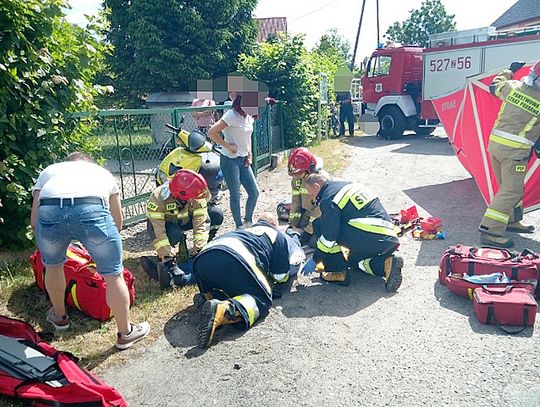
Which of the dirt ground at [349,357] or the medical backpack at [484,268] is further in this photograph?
the medical backpack at [484,268]

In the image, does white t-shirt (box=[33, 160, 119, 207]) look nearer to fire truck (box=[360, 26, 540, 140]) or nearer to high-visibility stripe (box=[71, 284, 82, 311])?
high-visibility stripe (box=[71, 284, 82, 311])

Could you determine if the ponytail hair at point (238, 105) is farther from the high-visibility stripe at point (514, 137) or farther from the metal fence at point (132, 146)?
the high-visibility stripe at point (514, 137)

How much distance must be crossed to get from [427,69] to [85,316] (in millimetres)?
13539

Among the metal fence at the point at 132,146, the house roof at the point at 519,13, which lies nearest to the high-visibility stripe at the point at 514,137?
the metal fence at the point at 132,146

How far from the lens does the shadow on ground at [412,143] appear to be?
504 inches

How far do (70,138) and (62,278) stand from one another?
206 centimetres

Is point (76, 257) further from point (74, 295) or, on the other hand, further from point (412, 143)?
point (412, 143)

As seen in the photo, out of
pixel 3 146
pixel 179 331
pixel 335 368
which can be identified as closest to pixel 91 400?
pixel 179 331

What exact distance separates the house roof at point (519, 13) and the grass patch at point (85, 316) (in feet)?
122

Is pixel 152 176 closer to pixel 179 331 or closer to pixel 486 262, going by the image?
pixel 179 331

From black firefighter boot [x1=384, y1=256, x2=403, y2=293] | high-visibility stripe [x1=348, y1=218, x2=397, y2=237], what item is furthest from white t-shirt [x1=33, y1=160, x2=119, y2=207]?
black firefighter boot [x1=384, y1=256, x2=403, y2=293]

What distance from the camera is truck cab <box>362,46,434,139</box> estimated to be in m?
15.5

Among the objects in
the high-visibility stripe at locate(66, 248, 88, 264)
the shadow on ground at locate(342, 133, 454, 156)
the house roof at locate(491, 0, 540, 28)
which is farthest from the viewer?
the house roof at locate(491, 0, 540, 28)

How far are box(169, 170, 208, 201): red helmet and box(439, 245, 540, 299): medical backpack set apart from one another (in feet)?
7.92
